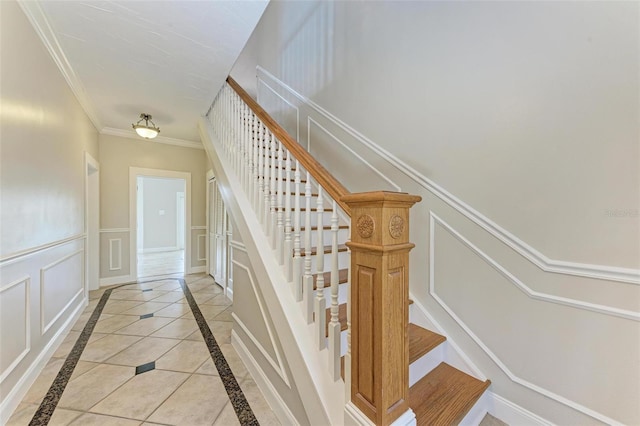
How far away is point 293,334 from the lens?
4.26 feet

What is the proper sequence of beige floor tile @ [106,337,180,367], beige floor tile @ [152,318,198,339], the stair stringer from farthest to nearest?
beige floor tile @ [152,318,198,339] < beige floor tile @ [106,337,180,367] < the stair stringer

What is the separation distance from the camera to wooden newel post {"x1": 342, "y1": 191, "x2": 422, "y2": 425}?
2.90ft

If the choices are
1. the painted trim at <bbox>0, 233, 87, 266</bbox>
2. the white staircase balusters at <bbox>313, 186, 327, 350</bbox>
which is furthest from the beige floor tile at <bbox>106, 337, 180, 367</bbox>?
the white staircase balusters at <bbox>313, 186, 327, 350</bbox>

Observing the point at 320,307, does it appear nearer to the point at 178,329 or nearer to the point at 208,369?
the point at 208,369

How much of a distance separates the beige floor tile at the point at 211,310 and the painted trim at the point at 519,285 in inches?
96.9

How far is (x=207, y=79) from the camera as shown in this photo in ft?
8.10

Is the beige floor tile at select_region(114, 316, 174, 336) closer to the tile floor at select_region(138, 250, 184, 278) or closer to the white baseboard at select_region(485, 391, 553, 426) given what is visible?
the tile floor at select_region(138, 250, 184, 278)

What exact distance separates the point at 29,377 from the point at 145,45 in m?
2.47

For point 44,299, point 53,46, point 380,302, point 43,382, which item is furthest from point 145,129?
point 380,302

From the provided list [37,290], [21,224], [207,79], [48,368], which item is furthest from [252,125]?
[48,368]

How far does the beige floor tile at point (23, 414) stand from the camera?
1447 mm

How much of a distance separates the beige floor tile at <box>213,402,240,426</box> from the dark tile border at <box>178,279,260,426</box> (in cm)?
2

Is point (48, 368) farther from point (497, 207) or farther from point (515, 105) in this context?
point (515, 105)

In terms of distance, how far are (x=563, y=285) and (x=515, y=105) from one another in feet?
3.03
